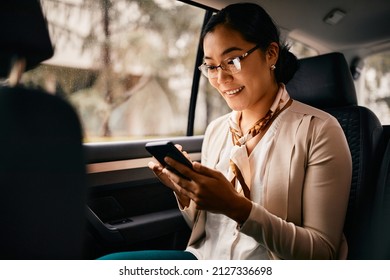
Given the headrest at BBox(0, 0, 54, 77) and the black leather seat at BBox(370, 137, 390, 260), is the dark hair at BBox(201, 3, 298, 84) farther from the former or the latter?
the headrest at BBox(0, 0, 54, 77)

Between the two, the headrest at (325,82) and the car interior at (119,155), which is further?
the headrest at (325,82)

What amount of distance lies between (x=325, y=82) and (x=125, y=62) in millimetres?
685

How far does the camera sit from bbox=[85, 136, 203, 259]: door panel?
138cm

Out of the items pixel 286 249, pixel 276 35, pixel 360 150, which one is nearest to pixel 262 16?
pixel 276 35

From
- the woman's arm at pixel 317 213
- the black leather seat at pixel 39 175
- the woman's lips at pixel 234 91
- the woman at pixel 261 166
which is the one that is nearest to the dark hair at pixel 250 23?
the woman at pixel 261 166

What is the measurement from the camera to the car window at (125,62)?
114 cm

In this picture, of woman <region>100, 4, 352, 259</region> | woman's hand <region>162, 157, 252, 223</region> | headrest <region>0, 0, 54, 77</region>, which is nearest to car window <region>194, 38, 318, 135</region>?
woman <region>100, 4, 352, 259</region>

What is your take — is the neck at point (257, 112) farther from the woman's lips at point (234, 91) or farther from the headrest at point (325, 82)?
the headrest at point (325, 82)

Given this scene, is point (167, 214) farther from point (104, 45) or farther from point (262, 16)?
point (262, 16)

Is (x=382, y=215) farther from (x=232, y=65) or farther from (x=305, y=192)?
(x=232, y=65)

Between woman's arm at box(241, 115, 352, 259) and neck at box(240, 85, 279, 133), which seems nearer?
woman's arm at box(241, 115, 352, 259)

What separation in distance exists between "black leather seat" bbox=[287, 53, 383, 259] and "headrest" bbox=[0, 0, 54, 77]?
2.90ft

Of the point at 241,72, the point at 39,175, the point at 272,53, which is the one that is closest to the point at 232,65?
the point at 241,72

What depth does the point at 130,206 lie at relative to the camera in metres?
1.51
